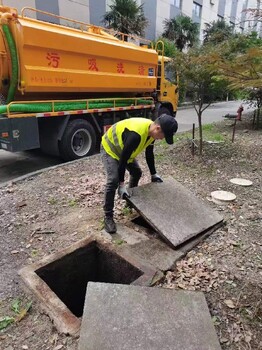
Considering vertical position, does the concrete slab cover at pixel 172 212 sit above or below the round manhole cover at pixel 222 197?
above

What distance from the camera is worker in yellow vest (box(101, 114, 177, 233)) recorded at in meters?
2.86

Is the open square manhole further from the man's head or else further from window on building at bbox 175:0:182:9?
window on building at bbox 175:0:182:9

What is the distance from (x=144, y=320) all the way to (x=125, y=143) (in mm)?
1628

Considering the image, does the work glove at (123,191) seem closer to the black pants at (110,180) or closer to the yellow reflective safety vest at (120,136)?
the black pants at (110,180)

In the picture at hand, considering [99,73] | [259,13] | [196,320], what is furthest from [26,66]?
[196,320]

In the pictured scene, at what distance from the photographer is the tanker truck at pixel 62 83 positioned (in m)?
5.36

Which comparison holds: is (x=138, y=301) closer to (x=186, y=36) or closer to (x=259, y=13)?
(x=259, y=13)

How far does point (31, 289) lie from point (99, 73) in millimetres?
5502

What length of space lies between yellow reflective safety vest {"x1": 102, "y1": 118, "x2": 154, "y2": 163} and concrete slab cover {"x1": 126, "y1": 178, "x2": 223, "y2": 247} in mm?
595

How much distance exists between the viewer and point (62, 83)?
6102 millimetres

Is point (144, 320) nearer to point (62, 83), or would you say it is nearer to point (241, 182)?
point (241, 182)

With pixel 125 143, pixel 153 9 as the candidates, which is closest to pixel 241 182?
pixel 125 143

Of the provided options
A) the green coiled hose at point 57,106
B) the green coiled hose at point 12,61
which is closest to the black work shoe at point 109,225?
the green coiled hose at point 57,106

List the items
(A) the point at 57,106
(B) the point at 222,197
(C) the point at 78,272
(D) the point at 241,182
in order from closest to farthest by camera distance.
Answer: (C) the point at 78,272 < (B) the point at 222,197 < (D) the point at 241,182 < (A) the point at 57,106
